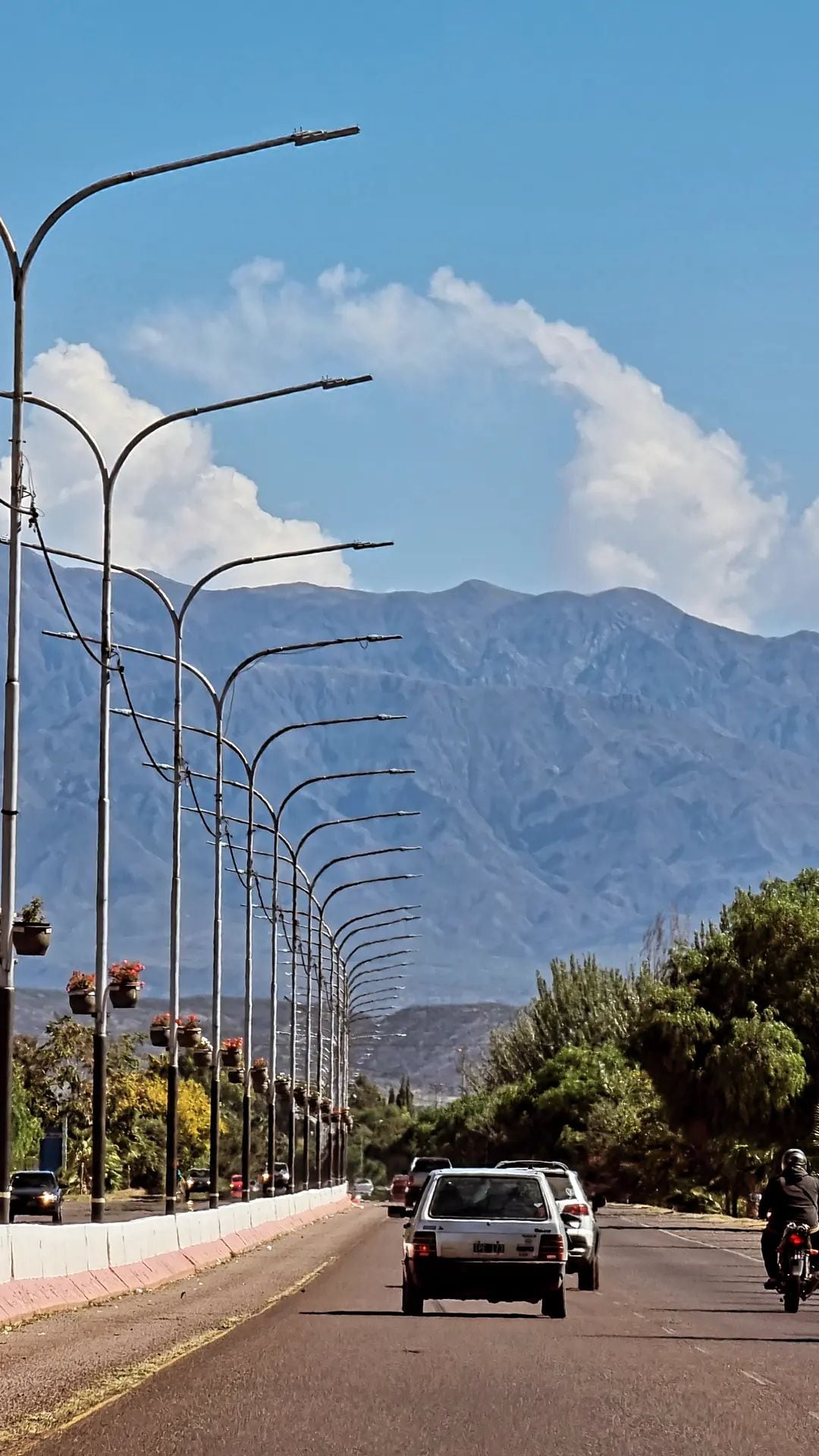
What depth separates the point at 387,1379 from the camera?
18.5 meters

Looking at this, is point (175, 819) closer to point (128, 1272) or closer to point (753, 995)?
point (128, 1272)

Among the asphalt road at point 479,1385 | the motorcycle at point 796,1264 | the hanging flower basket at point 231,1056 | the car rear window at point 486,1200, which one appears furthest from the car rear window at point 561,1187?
the hanging flower basket at point 231,1056

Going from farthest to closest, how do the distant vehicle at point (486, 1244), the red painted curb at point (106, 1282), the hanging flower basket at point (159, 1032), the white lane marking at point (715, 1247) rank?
the hanging flower basket at point (159, 1032) → the white lane marking at point (715, 1247) → the distant vehicle at point (486, 1244) → the red painted curb at point (106, 1282)

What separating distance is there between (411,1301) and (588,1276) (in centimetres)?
785

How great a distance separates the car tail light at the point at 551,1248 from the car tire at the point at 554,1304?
437mm

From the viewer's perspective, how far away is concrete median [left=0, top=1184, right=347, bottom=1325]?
25.6 m

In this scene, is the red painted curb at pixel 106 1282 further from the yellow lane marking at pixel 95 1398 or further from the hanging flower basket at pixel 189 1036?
the hanging flower basket at pixel 189 1036

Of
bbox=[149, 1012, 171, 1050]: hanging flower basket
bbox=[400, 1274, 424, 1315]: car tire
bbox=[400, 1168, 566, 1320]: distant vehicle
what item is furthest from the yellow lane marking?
bbox=[149, 1012, 171, 1050]: hanging flower basket

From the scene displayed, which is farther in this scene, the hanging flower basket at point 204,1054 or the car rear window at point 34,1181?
the car rear window at point 34,1181

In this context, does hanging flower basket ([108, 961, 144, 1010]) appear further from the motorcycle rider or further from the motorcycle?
the motorcycle

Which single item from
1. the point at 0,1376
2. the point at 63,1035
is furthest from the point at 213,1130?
the point at 63,1035

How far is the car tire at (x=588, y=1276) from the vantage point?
113ft

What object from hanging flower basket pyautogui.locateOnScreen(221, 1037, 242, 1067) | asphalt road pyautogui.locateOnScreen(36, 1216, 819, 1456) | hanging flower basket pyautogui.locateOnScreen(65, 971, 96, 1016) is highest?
hanging flower basket pyautogui.locateOnScreen(221, 1037, 242, 1067)

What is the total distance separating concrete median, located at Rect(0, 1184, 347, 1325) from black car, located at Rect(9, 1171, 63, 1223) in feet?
66.8
